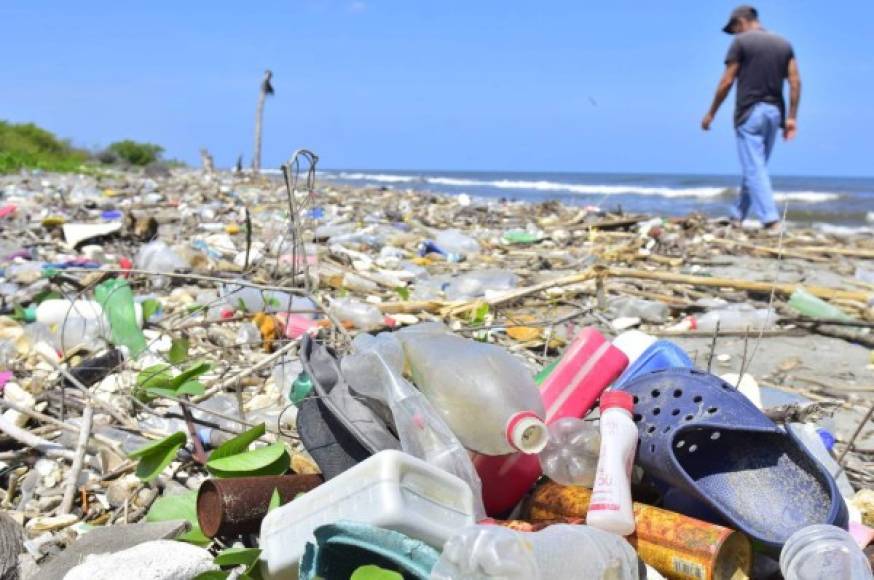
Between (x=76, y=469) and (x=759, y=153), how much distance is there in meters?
6.88

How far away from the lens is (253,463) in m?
1.49

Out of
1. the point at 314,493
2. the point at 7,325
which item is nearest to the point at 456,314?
the point at 7,325

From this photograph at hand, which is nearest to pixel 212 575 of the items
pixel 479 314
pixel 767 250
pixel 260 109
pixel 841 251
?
pixel 479 314

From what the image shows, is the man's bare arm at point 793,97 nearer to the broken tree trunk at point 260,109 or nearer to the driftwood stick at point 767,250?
the driftwood stick at point 767,250

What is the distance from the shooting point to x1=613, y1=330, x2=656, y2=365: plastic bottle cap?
6.18ft

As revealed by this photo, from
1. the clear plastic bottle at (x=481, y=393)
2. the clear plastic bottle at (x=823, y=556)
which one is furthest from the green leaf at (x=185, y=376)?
the clear plastic bottle at (x=823, y=556)

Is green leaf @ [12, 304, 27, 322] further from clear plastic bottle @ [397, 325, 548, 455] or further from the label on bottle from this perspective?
the label on bottle

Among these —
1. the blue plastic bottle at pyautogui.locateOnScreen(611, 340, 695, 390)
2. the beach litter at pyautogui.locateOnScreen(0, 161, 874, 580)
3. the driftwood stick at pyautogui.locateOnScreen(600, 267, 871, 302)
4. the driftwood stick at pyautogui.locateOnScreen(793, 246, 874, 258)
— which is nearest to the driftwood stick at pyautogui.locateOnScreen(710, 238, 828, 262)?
the driftwood stick at pyautogui.locateOnScreen(793, 246, 874, 258)

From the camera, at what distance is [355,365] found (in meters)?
1.63

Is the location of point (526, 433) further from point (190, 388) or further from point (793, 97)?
point (793, 97)

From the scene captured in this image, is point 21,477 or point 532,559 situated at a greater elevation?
point 532,559

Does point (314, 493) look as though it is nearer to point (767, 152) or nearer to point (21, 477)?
point (21, 477)

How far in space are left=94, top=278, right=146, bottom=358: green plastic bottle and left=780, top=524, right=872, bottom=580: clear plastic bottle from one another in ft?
6.57

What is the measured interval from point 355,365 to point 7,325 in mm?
1804
